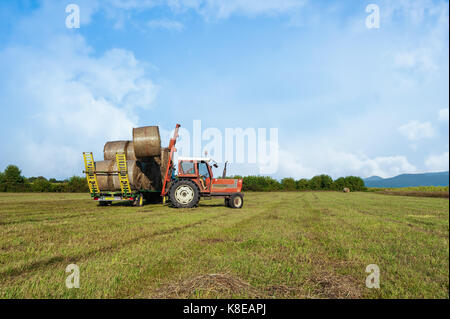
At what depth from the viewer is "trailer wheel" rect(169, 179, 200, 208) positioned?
13.4 meters

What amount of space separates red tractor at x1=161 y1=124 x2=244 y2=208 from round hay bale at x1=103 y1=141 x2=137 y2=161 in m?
2.53

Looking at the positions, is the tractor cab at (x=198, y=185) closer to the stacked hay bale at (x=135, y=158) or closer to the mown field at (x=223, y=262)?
the stacked hay bale at (x=135, y=158)

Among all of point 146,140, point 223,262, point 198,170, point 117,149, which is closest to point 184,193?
point 198,170

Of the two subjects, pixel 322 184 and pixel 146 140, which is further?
pixel 322 184

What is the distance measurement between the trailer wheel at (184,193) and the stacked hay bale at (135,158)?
212cm

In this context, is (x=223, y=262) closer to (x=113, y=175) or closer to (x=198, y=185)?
(x=198, y=185)

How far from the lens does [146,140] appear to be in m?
13.6

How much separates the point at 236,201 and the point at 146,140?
18.8 ft
